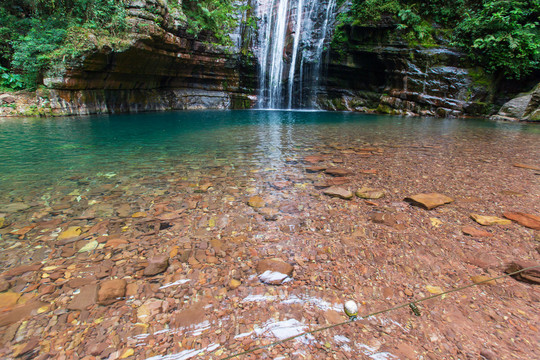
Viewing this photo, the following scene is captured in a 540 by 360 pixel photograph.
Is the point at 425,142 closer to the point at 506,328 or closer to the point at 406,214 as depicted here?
the point at 406,214

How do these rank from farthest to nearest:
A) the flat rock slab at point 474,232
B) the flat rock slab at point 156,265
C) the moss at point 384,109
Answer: the moss at point 384,109, the flat rock slab at point 474,232, the flat rock slab at point 156,265

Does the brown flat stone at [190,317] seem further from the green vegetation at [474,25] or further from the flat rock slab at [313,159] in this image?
the green vegetation at [474,25]

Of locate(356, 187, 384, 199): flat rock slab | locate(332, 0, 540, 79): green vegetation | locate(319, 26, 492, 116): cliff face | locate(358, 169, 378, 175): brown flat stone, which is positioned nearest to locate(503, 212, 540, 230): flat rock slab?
locate(356, 187, 384, 199): flat rock slab

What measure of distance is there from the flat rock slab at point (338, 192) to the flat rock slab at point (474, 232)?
3.39 ft

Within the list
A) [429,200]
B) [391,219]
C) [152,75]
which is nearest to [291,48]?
[152,75]

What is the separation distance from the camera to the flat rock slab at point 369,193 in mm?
2779

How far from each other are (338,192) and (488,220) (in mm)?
1346

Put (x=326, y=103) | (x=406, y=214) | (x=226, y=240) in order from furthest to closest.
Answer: (x=326, y=103), (x=406, y=214), (x=226, y=240)

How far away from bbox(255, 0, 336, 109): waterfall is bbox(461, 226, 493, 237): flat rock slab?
57.1 feet

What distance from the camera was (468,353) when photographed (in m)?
1.08

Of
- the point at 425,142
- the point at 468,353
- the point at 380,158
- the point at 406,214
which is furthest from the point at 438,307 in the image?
the point at 425,142

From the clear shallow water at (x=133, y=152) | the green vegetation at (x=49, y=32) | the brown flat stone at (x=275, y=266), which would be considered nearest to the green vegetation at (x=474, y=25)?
the clear shallow water at (x=133, y=152)

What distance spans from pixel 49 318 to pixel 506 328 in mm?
2265

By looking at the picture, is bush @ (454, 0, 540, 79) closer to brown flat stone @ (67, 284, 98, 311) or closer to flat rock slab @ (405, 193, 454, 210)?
flat rock slab @ (405, 193, 454, 210)
